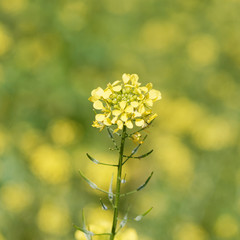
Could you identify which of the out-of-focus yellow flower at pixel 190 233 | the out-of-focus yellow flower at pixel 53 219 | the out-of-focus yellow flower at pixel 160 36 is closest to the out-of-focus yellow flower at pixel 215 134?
the out-of-focus yellow flower at pixel 190 233

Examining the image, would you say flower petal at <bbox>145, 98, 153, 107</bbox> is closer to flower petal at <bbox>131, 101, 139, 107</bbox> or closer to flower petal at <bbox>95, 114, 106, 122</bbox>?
flower petal at <bbox>131, 101, 139, 107</bbox>

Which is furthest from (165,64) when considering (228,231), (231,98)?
(228,231)

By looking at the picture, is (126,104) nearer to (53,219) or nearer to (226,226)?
(53,219)

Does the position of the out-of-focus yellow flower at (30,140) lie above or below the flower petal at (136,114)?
above

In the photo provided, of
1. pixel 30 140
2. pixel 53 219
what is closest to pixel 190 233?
pixel 53 219

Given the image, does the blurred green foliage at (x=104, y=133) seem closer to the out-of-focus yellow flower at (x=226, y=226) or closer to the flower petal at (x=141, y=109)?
the out-of-focus yellow flower at (x=226, y=226)

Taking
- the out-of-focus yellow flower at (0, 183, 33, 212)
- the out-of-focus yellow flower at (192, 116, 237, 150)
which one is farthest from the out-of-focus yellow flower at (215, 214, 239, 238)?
the out-of-focus yellow flower at (0, 183, 33, 212)
